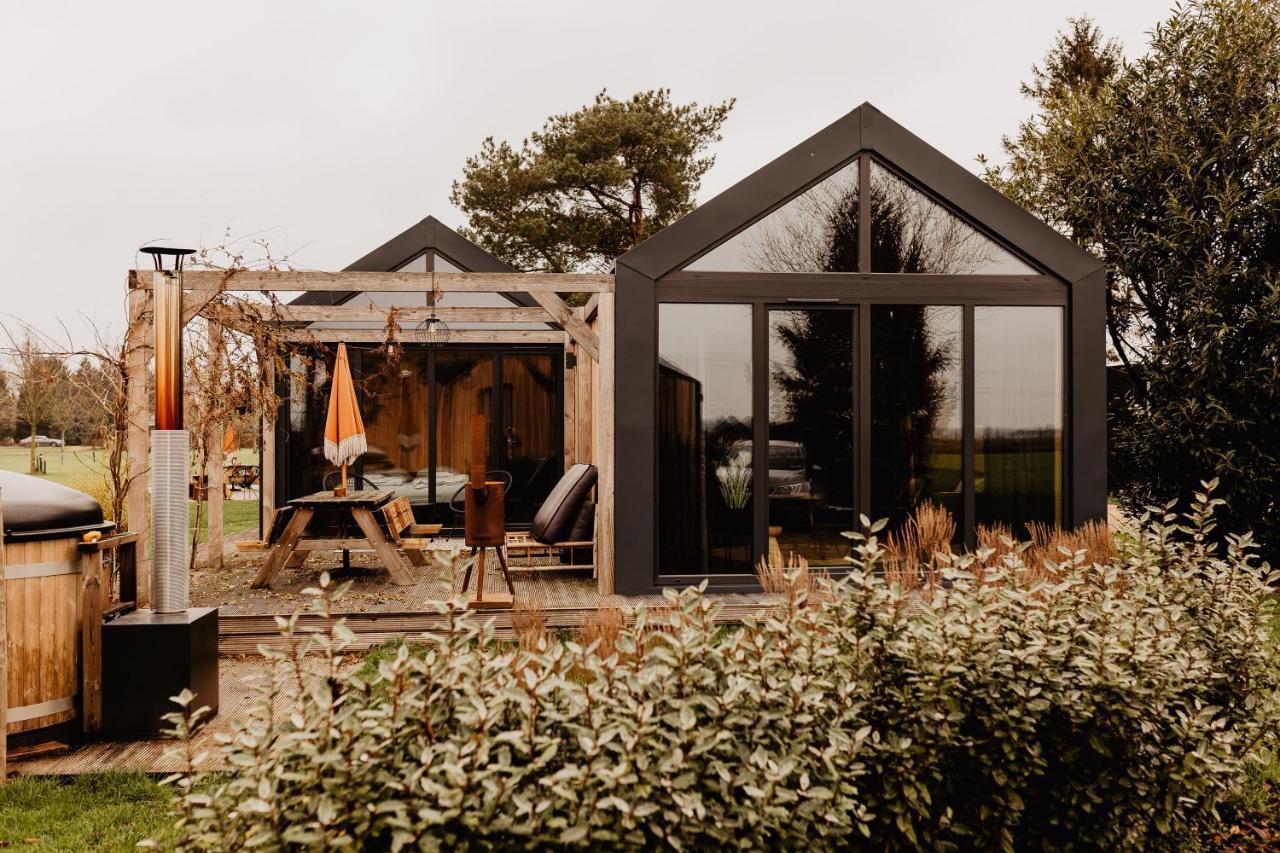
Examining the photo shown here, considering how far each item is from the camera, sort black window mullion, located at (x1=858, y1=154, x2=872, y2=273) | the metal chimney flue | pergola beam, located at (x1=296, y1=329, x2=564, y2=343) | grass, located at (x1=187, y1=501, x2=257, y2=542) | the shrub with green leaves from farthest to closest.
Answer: grass, located at (x1=187, y1=501, x2=257, y2=542), pergola beam, located at (x1=296, y1=329, x2=564, y2=343), black window mullion, located at (x1=858, y1=154, x2=872, y2=273), the metal chimney flue, the shrub with green leaves

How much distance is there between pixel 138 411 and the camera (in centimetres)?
621

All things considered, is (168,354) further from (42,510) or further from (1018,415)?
(1018,415)

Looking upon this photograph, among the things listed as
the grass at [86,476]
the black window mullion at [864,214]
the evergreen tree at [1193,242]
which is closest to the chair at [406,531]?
the grass at [86,476]

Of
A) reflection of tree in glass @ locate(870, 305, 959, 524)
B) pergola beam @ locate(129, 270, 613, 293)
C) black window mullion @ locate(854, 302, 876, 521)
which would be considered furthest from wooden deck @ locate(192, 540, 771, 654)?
pergola beam @ locate(129, 270, 613, 293)

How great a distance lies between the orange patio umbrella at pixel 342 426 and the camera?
7.95 metres

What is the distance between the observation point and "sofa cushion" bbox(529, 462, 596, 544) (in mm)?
7609

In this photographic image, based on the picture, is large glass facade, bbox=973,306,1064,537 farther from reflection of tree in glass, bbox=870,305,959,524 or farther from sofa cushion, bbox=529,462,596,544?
sofa cushion, bbox=529,462,596,544

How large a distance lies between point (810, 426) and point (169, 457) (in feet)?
15.9

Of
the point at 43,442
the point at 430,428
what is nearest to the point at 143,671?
the point at 430,428

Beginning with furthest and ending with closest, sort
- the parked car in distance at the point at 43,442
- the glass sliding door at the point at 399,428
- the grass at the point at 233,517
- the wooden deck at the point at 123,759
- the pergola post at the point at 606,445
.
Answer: the parked car in distance at the point at 43,442, the grass at the point at 233,517, the glass sliding door at the point at 399,428, the pergola post at the point at 606,445, the wooden deck at the point at 123,759

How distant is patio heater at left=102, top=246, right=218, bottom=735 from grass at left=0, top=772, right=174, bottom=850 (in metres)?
0.45

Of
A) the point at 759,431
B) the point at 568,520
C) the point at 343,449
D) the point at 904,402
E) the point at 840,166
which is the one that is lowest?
the point at 568,520

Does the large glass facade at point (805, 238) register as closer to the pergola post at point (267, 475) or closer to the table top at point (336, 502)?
the table top at point (336, 502)

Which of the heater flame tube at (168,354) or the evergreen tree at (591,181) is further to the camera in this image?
the evergreen tree at (591,181)
